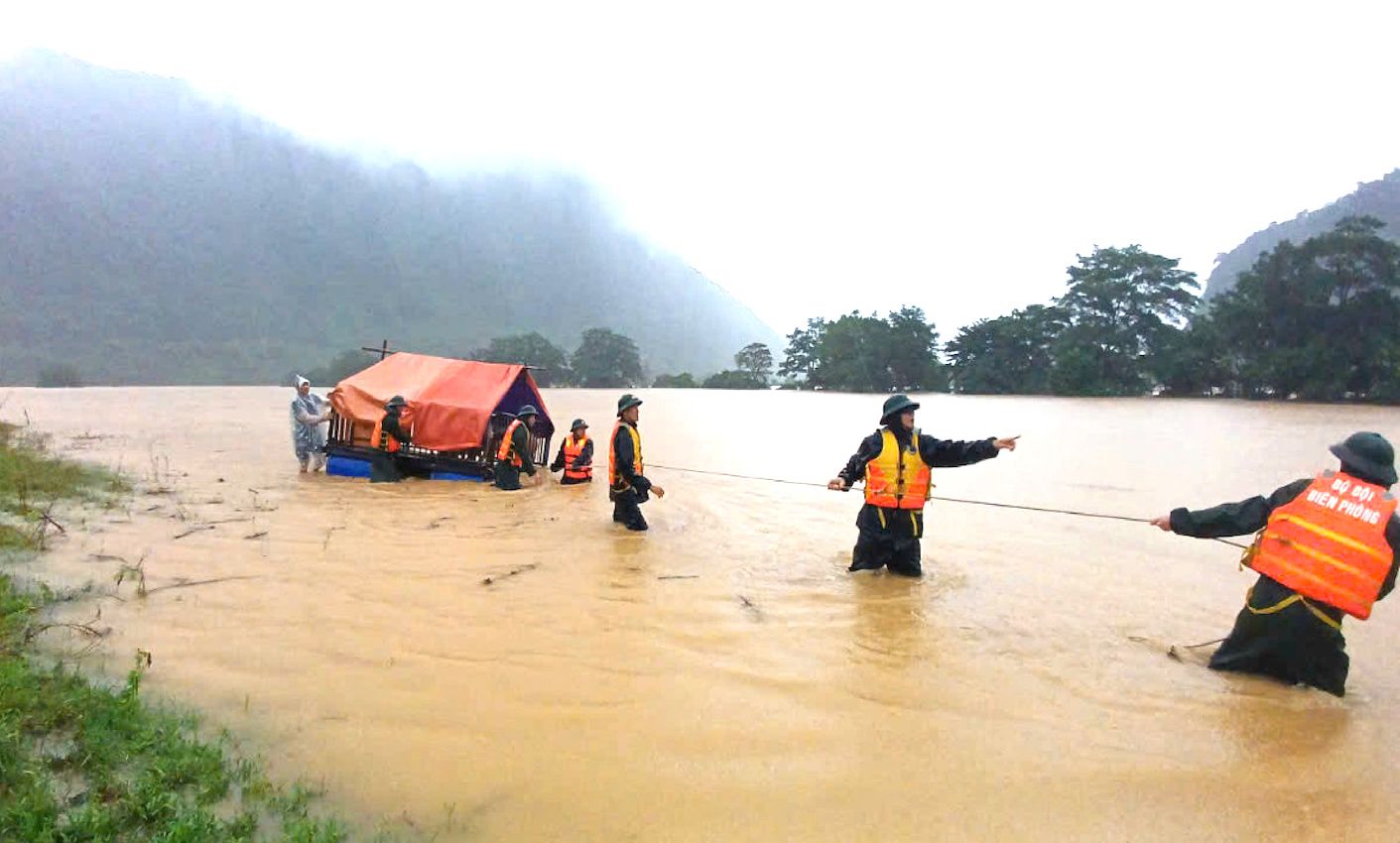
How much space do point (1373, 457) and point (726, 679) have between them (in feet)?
12.2

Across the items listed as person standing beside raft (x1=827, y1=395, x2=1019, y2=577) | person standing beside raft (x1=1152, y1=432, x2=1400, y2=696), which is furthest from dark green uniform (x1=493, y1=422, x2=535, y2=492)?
person standing beside raft (x1=1152, y1=432, x2=1400, y2=696)

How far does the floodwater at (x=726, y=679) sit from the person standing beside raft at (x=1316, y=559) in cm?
21

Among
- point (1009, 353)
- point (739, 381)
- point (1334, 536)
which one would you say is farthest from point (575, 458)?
point (739, 381)

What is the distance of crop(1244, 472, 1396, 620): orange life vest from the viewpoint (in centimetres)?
407

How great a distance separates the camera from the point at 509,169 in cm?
15412

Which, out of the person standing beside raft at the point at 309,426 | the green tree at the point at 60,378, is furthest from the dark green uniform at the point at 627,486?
the green tree at the point at 60,378

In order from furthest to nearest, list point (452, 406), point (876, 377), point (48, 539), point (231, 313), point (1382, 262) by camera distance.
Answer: point (231, 313) → point (876, 377) → point (1382, 262) → point (452, 406) → point (48, 539)

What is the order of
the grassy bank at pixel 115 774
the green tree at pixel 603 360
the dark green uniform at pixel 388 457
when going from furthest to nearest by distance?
the green tree at pixel 603 360
the dark green uniform at pixel 388 457
the grassy bank at pixel 115 774

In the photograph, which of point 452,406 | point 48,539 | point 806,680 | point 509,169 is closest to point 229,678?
point 806,680

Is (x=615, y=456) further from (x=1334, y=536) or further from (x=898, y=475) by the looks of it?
(x=1334, y=536)

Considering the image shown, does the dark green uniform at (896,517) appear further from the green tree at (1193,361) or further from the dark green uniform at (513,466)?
the green tree at (1193,361)

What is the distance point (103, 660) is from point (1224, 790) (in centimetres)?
547

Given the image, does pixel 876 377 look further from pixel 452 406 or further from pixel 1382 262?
pixel 452 406

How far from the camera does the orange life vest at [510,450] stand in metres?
11.3
